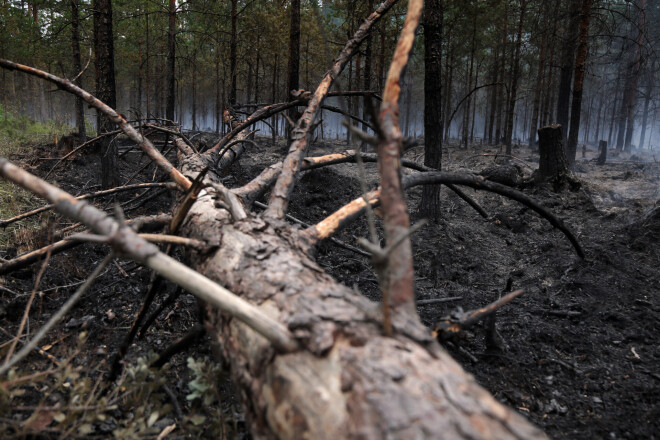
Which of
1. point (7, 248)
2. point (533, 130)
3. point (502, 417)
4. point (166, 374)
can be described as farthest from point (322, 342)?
point (533, 130)

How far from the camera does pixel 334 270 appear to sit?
163 inches

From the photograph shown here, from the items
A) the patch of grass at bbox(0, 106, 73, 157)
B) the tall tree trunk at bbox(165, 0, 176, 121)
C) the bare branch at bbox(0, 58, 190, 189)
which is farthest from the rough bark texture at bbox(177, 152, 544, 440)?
the tall tree trunk at bbox(165, 0, 176, 121)

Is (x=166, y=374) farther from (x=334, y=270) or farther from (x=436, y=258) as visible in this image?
(x=436, y=258)

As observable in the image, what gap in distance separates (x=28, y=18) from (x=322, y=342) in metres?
21.1

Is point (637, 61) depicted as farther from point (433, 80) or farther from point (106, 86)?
point (106, 86)

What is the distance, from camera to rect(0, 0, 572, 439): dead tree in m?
0.87

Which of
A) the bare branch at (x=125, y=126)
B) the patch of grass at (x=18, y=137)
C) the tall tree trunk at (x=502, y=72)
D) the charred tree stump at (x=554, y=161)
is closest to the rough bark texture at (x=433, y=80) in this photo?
the charred tree stump at (x=554, y=161)

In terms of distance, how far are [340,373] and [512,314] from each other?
2.74 metres

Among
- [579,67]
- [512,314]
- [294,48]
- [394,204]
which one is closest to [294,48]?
[294,48]

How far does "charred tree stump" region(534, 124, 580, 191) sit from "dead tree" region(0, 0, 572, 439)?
24.5 ft

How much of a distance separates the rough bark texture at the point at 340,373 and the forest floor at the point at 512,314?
1.87ft

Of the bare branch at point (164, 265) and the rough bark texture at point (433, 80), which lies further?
the rough bark texture at point (433, 80)

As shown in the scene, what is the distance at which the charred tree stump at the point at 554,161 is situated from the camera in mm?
7753

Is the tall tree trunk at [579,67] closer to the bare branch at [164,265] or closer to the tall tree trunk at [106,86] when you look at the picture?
the tall tree trunk at [106,86]
